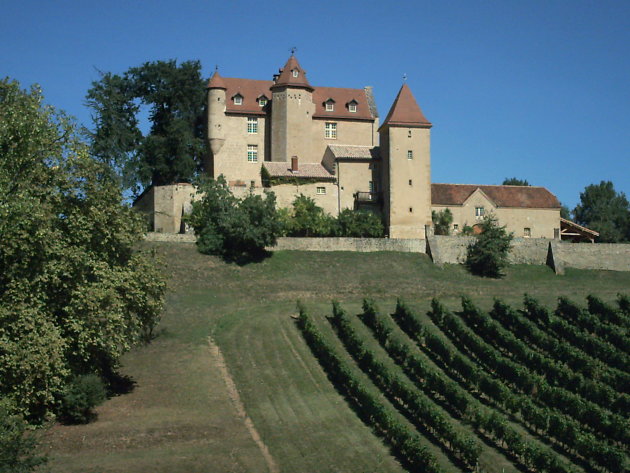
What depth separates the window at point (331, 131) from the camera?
69.8m

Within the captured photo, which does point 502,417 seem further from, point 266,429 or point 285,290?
point 285,290

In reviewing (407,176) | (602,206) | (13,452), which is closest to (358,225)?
(407,176)

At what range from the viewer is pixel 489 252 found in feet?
191

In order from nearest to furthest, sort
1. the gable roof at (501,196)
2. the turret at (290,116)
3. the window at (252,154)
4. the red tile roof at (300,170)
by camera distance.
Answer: the red tile roof at (300,170) → the gable roof at (501,196) → the turret at (290,116) → the window at (252,154)

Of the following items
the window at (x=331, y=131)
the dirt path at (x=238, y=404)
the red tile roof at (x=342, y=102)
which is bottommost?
the dirt path at (x=238, y=404)

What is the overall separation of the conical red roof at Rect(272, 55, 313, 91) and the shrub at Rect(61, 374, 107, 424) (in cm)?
3799

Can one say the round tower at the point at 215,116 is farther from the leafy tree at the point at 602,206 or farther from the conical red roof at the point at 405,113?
the leafy tree at the point at 602,206

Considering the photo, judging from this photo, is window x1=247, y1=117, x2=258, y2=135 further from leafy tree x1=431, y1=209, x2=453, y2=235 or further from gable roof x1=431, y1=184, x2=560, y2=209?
leafy tree x1=431, y1=209, x2=453, y2=235

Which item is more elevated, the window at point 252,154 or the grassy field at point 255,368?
the window at point 252,154

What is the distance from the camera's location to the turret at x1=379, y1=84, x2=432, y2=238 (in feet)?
204

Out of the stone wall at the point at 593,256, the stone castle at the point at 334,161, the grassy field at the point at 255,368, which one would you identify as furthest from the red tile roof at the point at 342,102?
the stone wall at the point at 593,256

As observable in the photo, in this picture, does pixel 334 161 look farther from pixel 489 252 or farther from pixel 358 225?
pixel 489 252

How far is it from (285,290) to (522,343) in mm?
15727

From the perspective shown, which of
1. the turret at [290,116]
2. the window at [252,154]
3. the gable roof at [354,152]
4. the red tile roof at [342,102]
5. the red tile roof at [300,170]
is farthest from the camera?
the red tile roof at [342,102]
